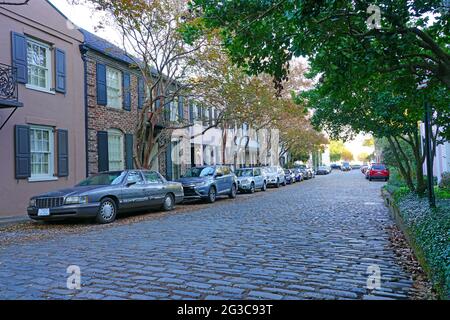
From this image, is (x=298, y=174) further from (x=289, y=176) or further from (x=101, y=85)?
(x=101, y=85)

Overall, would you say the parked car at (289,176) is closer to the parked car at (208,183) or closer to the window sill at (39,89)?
the parked car at (208,183)

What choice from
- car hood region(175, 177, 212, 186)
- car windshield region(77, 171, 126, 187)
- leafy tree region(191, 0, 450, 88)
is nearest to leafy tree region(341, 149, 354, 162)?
car hood region(175, 177, 212, 186)

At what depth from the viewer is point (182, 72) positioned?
1692cm

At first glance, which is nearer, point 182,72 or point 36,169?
point 36,169

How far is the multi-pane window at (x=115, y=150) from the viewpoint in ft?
63.6

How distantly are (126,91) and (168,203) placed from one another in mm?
7707

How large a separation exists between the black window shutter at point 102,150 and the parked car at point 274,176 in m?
12.4

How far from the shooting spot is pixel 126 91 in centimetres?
2008

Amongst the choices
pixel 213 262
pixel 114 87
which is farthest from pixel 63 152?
pixel 213 262

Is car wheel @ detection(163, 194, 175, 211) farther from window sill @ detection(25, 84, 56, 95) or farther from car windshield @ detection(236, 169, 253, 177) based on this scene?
car windshield @ detection(236, 169, 253, 177)

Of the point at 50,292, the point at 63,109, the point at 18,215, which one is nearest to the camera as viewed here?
the point at 50,292

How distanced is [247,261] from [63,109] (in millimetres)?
12642
